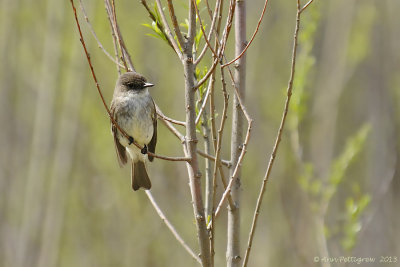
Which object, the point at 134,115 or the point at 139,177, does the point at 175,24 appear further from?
the point at 139,177

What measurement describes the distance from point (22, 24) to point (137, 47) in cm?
146

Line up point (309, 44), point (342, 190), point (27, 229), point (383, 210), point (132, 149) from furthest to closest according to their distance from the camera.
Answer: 1. point (342, 190)
2. point (383, 210)
3. point (27, 229)
4. point (309, 44)
5. point (132, 149)

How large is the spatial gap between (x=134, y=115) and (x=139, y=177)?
0.42m

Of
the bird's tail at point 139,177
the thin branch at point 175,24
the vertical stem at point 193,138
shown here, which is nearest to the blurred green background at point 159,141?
the bird's tail at point 139,177

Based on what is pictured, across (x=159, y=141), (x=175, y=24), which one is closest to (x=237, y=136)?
(x=175, y=24)

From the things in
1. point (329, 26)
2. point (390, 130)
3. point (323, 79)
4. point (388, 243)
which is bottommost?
point (388, 243)

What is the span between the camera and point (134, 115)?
160 inches

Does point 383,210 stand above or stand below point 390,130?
below

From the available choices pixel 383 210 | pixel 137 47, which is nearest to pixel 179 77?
pixel 137 47

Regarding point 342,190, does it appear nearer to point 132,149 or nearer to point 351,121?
point 351,121

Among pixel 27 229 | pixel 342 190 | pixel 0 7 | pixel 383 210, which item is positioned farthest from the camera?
pixel 342 190

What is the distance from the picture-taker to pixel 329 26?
25.6 ft

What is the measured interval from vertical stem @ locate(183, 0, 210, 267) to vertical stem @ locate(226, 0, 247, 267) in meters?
0.42

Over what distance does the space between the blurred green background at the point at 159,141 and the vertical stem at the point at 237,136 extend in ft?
10.0
